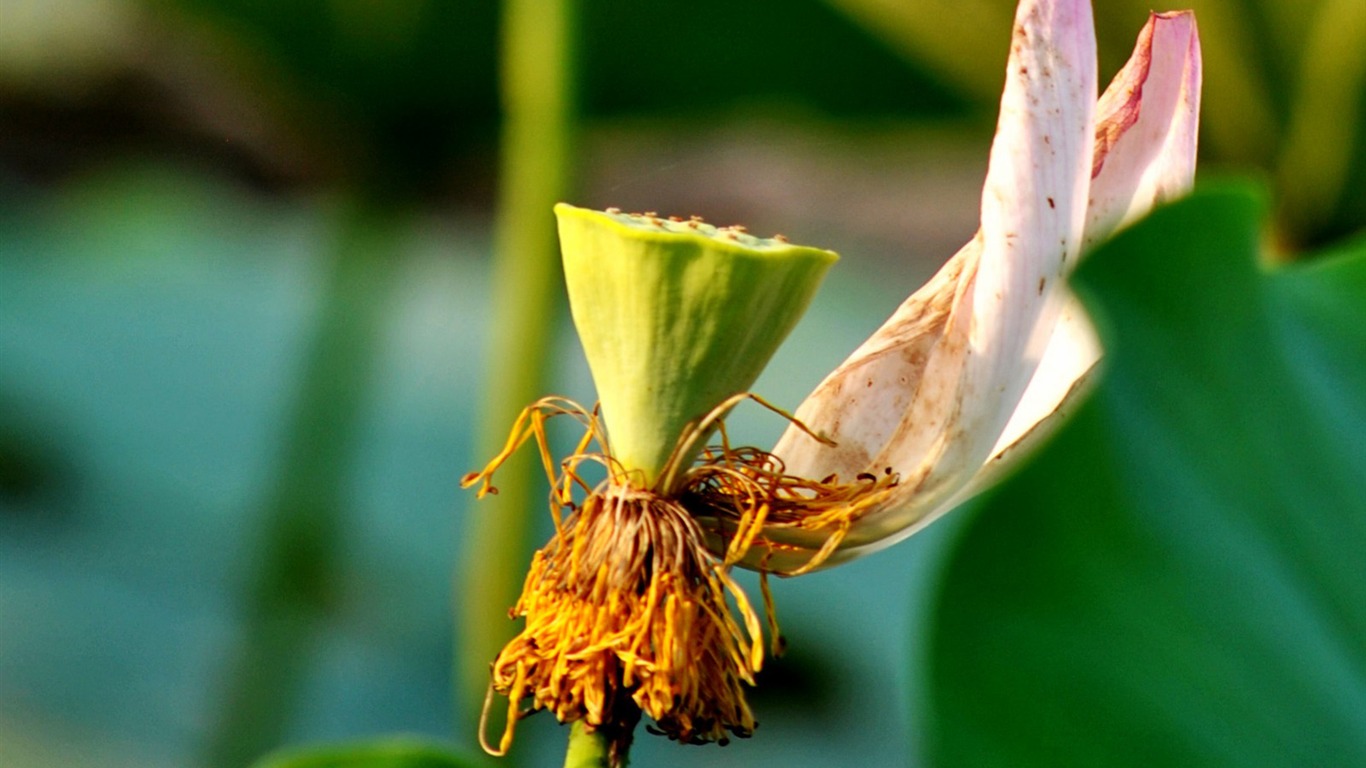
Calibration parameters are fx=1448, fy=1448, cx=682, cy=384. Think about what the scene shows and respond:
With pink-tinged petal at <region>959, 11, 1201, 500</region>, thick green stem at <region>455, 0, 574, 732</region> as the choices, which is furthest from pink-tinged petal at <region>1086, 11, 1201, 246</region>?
thick green stem at <region>455, 0, 574, 732</region>

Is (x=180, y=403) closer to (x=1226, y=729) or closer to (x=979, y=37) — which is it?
(x=979, y=37)

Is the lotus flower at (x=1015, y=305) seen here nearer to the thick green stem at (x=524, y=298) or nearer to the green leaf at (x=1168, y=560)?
the green leaf at (x=1168, y=560)

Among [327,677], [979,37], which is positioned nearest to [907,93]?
[979,37]

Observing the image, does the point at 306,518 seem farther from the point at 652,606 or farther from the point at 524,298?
the point at 652,606

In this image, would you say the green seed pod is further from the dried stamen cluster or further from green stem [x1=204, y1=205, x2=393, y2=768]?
green stem [x1=204, y1=205, x2=393, y2=768]

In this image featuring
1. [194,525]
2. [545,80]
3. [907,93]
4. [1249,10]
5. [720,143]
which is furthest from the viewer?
[720,143]

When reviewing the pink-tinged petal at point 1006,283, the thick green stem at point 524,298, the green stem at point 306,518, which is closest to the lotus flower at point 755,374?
the pink-tinged petal at point 1006,283
